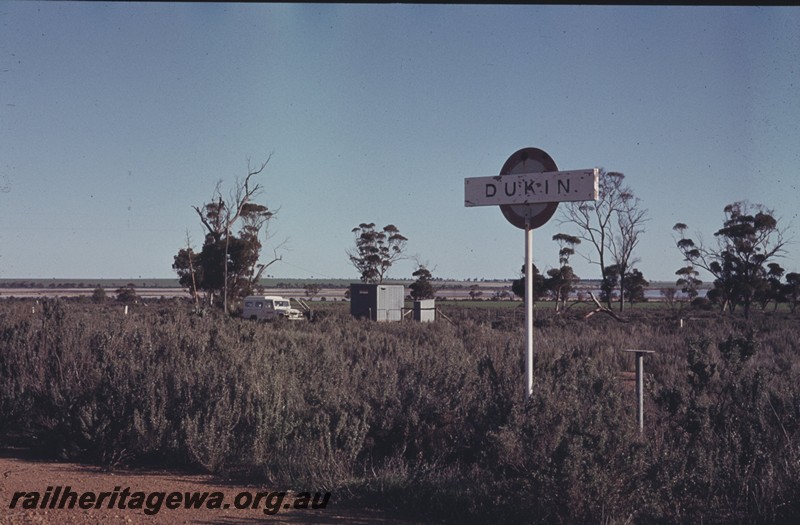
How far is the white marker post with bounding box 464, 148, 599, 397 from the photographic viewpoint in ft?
21.6

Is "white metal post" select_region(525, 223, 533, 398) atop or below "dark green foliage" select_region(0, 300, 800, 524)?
atop

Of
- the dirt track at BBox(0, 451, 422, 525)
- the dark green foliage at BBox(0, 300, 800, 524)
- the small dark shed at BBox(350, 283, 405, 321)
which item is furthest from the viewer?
the small dark shed at BBox(350, 283, 405, 321)

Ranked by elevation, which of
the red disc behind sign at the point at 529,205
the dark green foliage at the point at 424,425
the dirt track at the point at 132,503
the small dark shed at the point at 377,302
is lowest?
the dirt track at the point at 132,503

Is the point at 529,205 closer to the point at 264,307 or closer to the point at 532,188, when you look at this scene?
the point at 532,188

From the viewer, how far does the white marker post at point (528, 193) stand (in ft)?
21.6

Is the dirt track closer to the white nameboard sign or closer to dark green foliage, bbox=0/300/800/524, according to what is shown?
dark green foliage, bbox=0/300/800/524

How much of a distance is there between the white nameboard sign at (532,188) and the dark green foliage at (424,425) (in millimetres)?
1677

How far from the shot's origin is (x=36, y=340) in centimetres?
970

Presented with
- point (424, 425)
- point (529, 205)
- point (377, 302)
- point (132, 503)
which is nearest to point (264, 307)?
point (377, 302)

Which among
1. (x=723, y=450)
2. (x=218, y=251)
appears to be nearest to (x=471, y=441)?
(x=723, y=450)

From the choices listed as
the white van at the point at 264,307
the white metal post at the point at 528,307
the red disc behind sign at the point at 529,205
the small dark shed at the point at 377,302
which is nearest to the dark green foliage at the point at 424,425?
the white metal post at the point at 528,307

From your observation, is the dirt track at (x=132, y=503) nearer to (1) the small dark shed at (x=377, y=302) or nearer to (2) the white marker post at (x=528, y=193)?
(2) the white marker post at (x=528, y=193)

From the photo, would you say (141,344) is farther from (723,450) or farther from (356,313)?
(356,313)

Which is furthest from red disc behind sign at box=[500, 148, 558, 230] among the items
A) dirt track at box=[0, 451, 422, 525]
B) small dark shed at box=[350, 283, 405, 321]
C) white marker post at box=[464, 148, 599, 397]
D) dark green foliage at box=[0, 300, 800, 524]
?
small dark shed at box=[350, 283, 405, 321]
